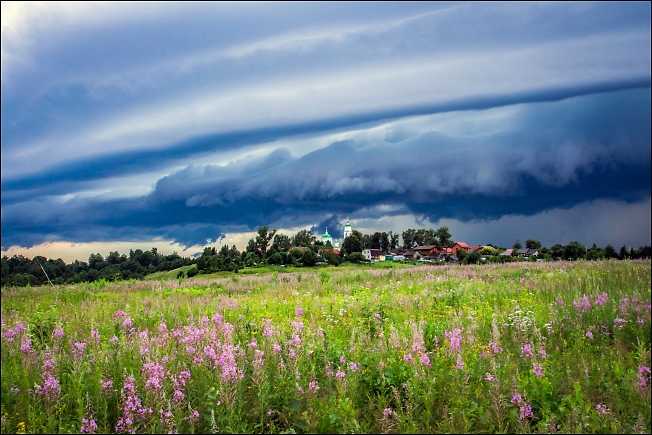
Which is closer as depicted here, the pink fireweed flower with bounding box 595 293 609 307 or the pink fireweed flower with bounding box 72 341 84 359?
the pink fireweed flower with bounding box 72 341 84 359

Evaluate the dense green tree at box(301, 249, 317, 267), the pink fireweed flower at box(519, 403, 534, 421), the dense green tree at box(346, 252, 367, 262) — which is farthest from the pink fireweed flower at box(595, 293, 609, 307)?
the dense green tree at box(346, 252, 367, 262)

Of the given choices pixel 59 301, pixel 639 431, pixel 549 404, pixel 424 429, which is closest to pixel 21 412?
pixel 424 429

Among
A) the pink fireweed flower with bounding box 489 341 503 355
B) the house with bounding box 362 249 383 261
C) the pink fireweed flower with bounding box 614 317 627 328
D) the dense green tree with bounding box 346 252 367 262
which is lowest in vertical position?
the house with bounding box 362 249 383 261

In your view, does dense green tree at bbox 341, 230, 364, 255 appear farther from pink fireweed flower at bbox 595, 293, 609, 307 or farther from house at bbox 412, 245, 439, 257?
pink fireweed flower at bbox 595, 293, 609, 307

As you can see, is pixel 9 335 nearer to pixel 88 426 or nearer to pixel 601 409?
pixel 88 426

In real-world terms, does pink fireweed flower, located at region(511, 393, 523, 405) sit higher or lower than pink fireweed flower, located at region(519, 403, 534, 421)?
higher

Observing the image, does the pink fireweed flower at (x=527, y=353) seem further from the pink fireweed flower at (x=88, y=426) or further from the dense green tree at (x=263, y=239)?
the dense green tree at (x=263, y=239)

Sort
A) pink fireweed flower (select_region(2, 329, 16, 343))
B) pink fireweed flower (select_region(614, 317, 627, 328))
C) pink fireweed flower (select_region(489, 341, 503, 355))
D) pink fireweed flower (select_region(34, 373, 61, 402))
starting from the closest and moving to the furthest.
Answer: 1. pink fireweed flower (select_region(34, 373, 61, 402))
2. pink fireweed flower (select_region(489, 341, 503, 355))
3. pink fireweed flower (select_region(2, 329, 16, 343))
4. pink fireweed flower (select_region(614, 317, 627, 328))

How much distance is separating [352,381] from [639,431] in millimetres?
3278

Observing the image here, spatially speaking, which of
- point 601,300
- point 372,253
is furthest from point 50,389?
point 372,253

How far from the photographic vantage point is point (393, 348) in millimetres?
6328

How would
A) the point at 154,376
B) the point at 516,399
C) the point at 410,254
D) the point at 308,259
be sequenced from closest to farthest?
the point at 516,399
the point at 154,376
the point at 308,259
the point at 410,254

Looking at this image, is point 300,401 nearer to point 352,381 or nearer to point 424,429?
point 352,381

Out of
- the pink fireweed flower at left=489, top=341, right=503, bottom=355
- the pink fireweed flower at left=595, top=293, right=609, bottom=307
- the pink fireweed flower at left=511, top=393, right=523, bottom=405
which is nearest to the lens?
the pink fireweed flower at left=511, top=393, right=523, bottom=405
